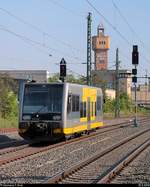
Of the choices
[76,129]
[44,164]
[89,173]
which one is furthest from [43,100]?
[89,173]

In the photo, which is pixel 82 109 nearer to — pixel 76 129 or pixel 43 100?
pixel 76 129

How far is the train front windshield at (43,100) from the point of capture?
26.5m

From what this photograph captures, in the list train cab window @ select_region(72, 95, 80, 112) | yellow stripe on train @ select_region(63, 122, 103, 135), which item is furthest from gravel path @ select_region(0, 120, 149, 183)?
train cab window @ select_region(72, 95, 80, 112)

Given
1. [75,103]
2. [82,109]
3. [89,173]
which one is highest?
[75,103]

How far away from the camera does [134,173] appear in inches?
635

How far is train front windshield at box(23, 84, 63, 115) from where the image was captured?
26469 millimetres

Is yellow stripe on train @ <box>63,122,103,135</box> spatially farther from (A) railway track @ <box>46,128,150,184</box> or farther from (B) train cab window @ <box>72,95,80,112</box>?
(A) railway track @ <box>46,128,150,184</box>

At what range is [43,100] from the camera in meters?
26.6

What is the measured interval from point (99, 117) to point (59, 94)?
1151 centimetres

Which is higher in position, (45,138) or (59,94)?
(59,94)

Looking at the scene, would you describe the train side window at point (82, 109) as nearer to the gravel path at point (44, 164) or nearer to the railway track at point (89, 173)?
the gravel path at point (44, 164)

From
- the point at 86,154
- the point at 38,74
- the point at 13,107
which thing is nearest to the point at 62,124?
the point at 86,154

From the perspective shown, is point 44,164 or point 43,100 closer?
point 44,164

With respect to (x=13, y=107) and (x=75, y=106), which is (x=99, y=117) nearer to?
(x=75, y=106)
